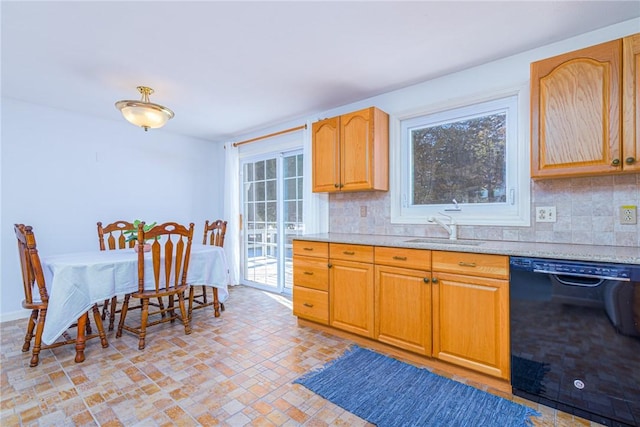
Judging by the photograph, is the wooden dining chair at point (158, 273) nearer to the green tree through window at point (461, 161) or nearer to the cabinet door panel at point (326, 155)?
the cabinet door panel at point (326, 155)

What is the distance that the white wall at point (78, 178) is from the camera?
3143 millimetres

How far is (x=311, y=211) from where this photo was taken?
3.53 metres

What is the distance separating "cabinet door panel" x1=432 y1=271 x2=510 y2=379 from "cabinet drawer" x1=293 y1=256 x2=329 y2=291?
0.99 m

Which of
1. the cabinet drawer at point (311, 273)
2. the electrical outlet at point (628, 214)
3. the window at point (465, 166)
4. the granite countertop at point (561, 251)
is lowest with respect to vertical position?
the cabinet drawer at point (311, 273)

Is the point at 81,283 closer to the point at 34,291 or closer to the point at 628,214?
the point at 34,291

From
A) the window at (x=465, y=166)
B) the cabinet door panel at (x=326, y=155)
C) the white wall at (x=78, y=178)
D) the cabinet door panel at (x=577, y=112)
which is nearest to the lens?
the cabinet door panel at (x=577, y=112)

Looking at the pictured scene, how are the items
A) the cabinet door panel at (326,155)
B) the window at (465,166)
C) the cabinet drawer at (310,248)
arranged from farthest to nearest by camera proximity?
the cabinet door panel at (326,155) < the cabinet drawer at (310,248) < the window at (465,166)

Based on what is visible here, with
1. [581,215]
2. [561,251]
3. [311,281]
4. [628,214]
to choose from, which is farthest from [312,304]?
[628,214]

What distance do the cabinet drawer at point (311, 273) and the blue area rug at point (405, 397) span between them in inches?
28.1

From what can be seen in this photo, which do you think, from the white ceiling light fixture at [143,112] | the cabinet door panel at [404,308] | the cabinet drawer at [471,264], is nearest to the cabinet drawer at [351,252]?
the cabinet door panel at [404,308]

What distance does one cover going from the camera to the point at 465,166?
257cm

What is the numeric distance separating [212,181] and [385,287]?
3.63 meters

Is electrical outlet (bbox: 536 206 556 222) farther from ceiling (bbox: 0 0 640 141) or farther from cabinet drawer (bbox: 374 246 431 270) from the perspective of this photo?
ceiling (bbox: 0 0 640 141)

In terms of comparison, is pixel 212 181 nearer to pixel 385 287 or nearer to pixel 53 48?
pixel 53 48
